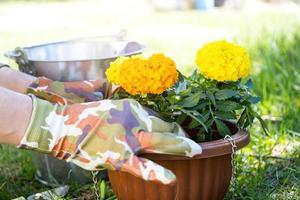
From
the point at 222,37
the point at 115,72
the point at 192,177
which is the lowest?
the point at 222,37

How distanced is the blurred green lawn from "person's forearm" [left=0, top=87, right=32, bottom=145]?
18.4 inches

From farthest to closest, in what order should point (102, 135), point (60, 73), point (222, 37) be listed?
point (222, 37) < point (60, 73) < point (102, 135)

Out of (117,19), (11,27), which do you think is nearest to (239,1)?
(117,19)

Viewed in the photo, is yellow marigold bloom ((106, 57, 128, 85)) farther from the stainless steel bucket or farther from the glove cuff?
the stainless steel bucket

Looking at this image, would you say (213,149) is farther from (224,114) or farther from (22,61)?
(22,61)

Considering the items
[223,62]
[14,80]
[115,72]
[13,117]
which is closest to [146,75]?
[115,72]

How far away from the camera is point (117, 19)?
6172 millimetres

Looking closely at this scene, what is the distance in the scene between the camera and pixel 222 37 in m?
4.38

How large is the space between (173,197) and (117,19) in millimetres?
4955

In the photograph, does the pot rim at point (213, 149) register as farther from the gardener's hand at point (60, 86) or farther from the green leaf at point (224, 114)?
the gardener's hand at point (60, 86)

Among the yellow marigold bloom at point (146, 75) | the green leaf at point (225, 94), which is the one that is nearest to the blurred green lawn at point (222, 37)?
the green leaf at point (225, 94)

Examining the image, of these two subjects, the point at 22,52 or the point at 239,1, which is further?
the point at 239,1

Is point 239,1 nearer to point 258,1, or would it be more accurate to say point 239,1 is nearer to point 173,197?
point 258,1

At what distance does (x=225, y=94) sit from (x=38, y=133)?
460mm
